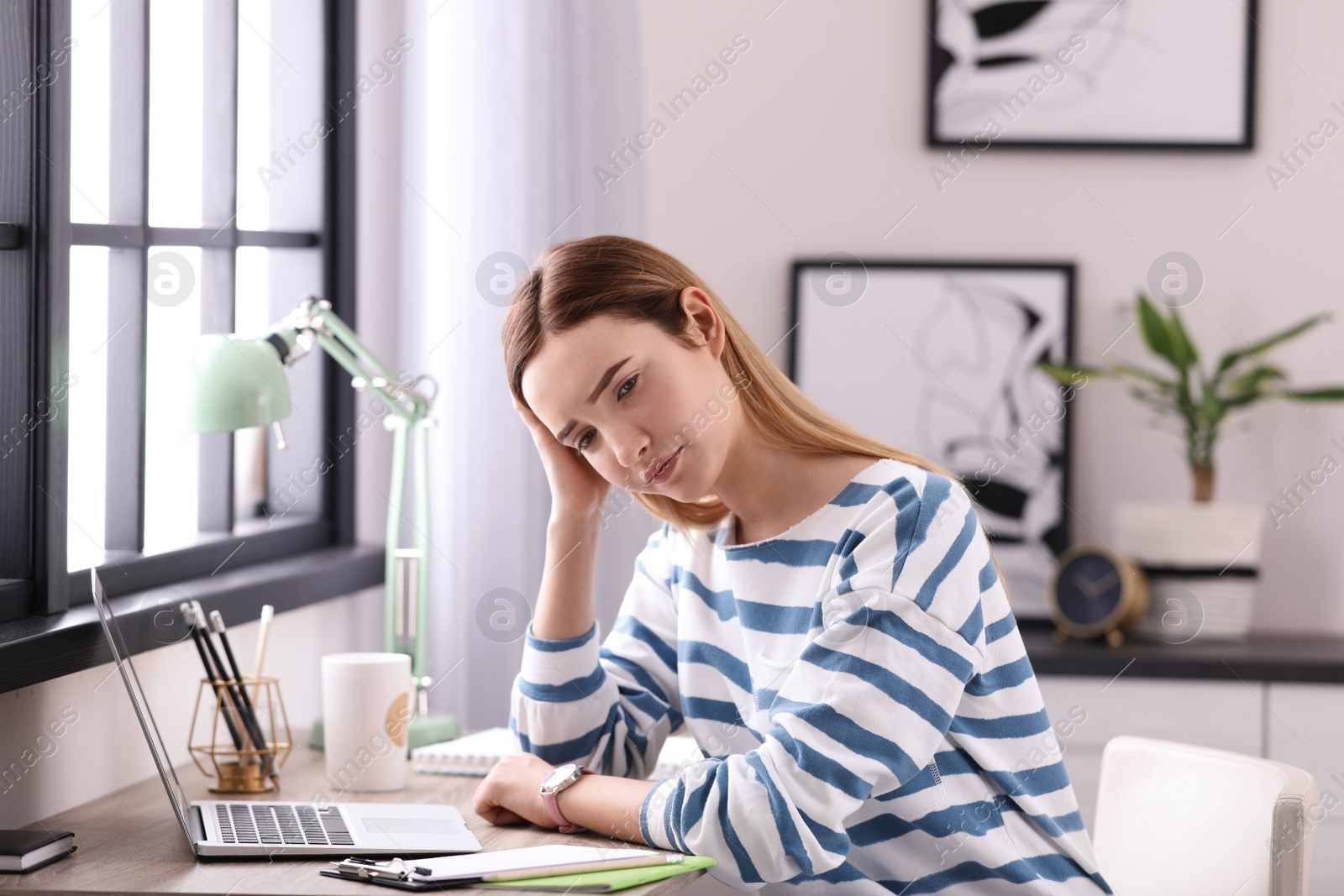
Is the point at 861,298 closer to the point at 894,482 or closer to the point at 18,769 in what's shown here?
the point at 894,482

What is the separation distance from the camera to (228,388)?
1.47 meters

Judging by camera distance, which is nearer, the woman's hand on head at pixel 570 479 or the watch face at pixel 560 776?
the watch face at pixel 560 776

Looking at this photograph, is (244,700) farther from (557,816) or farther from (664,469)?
(664,469)

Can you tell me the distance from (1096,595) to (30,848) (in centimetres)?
174

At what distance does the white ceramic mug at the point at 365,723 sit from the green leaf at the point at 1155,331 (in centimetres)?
151

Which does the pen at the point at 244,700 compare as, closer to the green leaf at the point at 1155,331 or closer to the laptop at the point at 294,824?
the laptop at the point at 294,824

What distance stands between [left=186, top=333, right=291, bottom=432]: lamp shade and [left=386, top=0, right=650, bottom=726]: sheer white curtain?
0.55 metres

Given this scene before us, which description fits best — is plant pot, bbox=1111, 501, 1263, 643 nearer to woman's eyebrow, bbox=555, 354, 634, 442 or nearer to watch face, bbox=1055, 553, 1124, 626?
watch face, bbox=1055, 553, 1124, 626

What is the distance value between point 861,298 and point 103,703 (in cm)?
154

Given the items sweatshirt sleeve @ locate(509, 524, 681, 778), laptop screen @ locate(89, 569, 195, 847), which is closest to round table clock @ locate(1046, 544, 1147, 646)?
sweatshirt sleeve @ locate(509, 524, 681, 778)

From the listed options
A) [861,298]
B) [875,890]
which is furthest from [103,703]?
[861,298]

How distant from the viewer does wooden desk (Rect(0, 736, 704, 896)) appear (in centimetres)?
107

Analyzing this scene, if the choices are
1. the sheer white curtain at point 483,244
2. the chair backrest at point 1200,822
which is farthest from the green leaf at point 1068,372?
the chair backrest at point 1200,822

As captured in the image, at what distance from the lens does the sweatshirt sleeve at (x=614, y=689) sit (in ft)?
4.56
